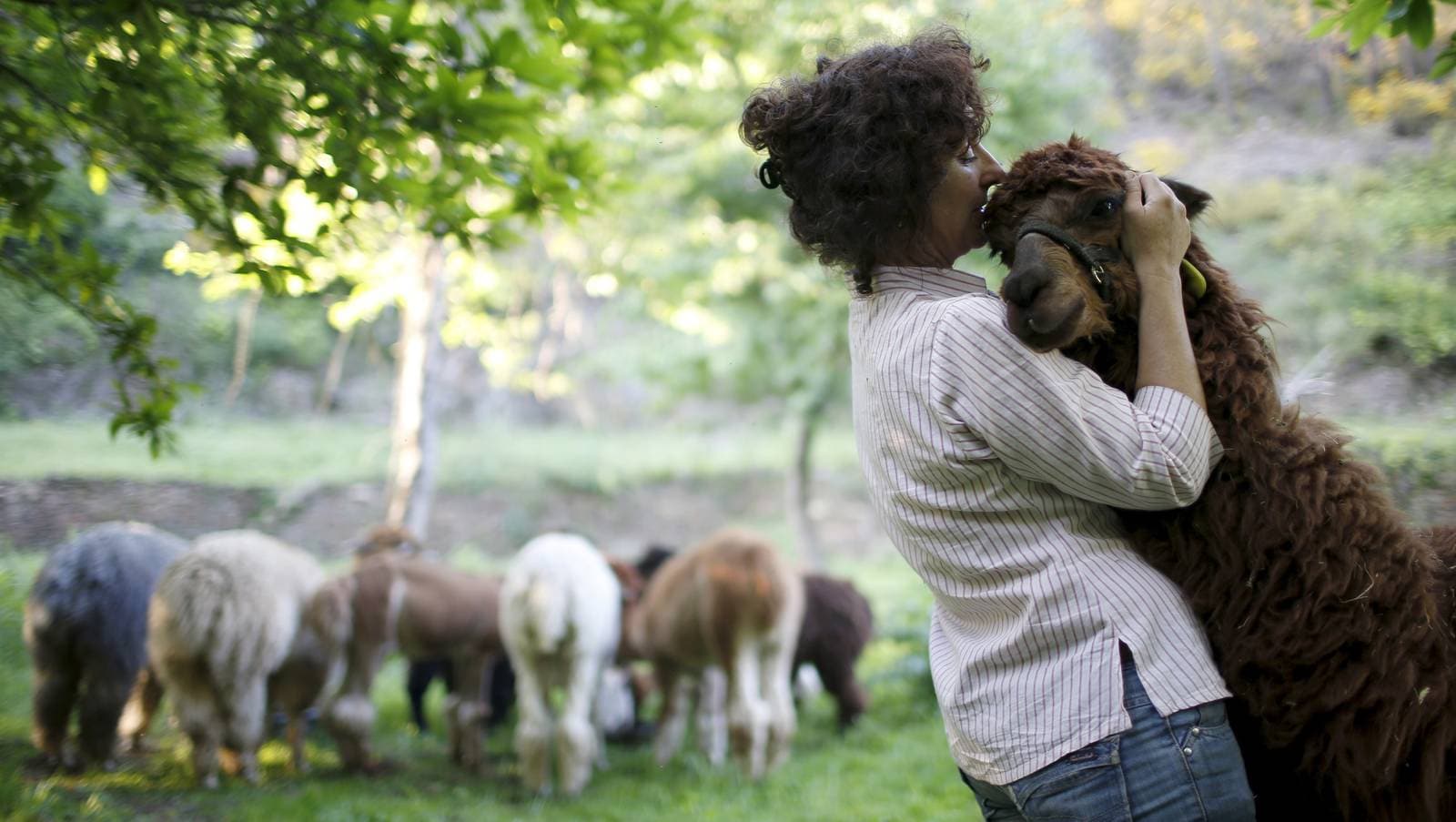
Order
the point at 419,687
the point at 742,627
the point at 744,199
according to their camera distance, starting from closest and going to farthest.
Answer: the point at 742,627, the point at 419,687, the point at 744,199

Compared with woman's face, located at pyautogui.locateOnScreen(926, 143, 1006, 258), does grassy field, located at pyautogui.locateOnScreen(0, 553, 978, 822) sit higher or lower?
lower

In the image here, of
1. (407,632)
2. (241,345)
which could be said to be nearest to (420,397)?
(407,632)

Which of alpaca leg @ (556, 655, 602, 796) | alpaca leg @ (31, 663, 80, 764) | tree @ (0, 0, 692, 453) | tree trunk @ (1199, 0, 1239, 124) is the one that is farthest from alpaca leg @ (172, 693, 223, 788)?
tree trunk @ (1199, 0, 1239, 124)

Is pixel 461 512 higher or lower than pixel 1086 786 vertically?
higher

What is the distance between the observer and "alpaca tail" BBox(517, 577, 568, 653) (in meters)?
6.25

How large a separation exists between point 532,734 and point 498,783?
0.54 metres

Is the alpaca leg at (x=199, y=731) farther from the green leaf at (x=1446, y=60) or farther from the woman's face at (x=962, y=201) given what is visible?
the green leaf at (x=1446, y=60)

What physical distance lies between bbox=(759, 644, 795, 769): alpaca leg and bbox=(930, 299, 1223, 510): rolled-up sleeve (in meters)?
5.08

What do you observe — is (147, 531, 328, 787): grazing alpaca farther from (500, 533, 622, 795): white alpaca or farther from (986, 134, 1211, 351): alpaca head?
(986, 134, 1211, 351): alpaca head

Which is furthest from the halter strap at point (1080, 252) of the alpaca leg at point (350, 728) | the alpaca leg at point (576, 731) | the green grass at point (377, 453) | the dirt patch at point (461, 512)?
the green grass at point (377, 453)

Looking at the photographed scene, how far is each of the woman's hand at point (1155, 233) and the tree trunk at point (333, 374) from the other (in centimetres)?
1494

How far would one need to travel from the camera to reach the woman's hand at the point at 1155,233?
183 centimetres

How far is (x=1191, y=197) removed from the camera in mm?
2141

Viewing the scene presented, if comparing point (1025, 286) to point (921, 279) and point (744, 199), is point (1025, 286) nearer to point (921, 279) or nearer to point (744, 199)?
point (921, 279)
